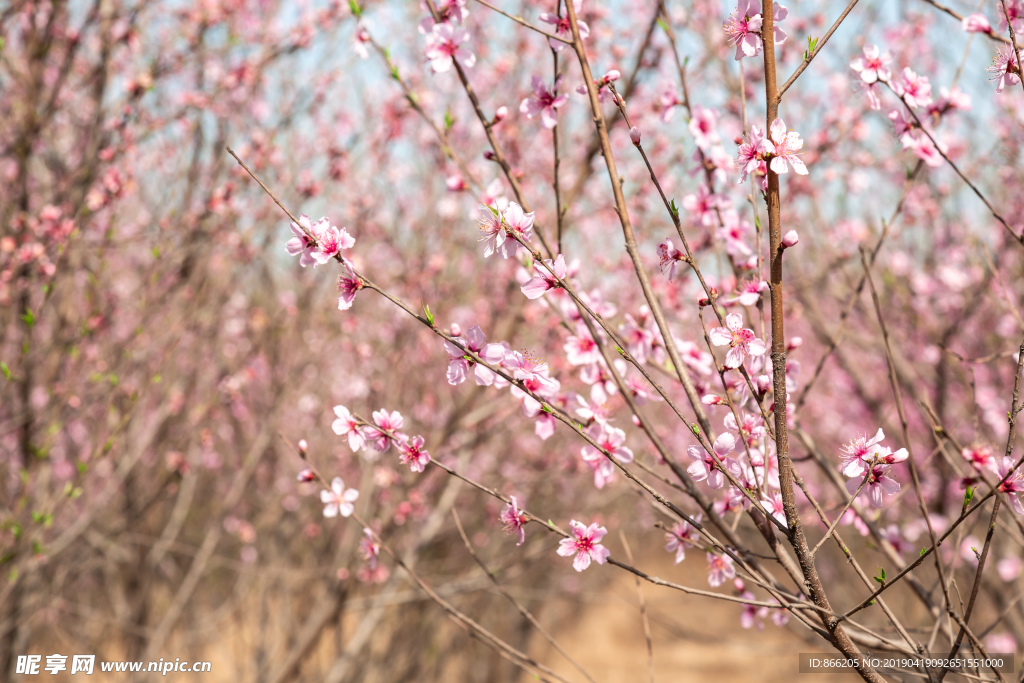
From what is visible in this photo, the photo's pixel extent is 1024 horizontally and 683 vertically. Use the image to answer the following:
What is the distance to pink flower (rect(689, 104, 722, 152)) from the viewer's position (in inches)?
81.6

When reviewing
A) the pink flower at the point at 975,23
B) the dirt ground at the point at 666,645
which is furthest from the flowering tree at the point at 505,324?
the dirt ground at the point at 666,645

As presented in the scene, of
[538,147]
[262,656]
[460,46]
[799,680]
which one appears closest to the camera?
[460,46]

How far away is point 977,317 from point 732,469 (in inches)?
241

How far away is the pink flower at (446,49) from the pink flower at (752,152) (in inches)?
32.9

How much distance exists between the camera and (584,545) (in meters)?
1.64

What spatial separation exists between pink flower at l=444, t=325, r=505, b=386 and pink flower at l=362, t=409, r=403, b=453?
256mm

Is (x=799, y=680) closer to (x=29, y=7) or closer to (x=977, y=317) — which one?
(x=977, y=317)

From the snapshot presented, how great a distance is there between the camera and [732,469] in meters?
1.60

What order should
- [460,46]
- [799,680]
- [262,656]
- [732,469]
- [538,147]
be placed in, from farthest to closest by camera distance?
[799,680], [538,147], [262,656], [460,46], [732,469]

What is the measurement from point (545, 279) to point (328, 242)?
603mm

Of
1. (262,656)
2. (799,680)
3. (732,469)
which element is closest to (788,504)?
(732,469)

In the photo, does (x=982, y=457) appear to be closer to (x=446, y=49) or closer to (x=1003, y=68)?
(x=1003, y=68)

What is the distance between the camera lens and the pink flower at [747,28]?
156 cm

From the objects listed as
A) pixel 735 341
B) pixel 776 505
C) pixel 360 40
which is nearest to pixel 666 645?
pixel 776 505
